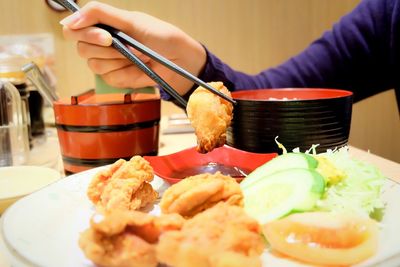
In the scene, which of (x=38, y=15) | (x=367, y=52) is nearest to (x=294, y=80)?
(x=367, y=52)

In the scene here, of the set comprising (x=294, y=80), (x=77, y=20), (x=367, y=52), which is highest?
(x=77, y=20)

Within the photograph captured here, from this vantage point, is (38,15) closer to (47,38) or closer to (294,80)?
(47,38)

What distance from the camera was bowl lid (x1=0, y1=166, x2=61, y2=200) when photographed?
1.03 meters

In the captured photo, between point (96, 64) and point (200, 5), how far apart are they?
5.89ft

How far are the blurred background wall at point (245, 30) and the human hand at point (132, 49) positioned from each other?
1.42 m

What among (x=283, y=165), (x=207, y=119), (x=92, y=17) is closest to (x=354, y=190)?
(x=283, y=165)

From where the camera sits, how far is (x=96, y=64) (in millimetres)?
1333

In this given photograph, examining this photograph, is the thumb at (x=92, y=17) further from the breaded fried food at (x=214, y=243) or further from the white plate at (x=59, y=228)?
the breaded fried food at (x=214, y=243)

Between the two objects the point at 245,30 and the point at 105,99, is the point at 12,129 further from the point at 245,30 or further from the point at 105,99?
the point at 245,30

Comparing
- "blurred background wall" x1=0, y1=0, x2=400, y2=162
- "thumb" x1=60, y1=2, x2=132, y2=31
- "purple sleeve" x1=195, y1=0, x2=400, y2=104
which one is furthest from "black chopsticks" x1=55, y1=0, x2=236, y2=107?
"blurred background wall" x1=0, y1=0, x2=400, y2=162

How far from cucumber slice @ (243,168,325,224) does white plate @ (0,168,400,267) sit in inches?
3.8

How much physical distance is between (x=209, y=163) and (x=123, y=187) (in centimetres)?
37

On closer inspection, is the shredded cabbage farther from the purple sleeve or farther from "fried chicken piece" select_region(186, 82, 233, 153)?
the purple sleeve

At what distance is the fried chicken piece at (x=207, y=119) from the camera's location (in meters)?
0.96
